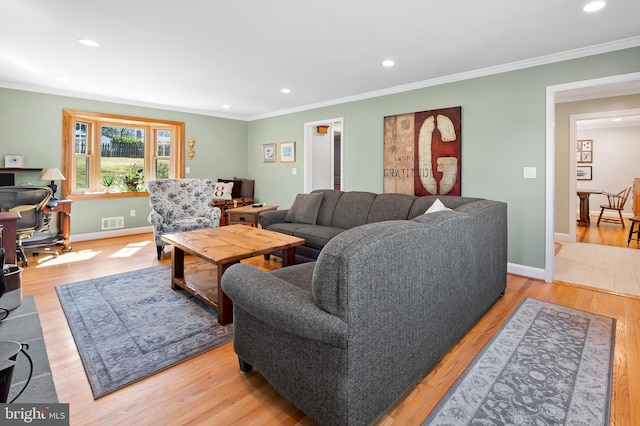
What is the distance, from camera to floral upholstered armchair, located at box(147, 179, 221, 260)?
4.27 meters

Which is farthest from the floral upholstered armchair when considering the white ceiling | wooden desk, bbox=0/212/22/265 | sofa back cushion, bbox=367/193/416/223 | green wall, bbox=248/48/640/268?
green wall, bbox=248/48/640/268

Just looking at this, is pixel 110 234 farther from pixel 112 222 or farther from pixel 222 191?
pixel 222 191

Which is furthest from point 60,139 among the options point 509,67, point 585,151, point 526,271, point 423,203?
point 585,151

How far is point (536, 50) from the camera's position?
3.21 m

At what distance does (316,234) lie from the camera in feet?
12.0

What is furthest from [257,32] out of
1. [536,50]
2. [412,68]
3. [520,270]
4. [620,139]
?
[620,139]

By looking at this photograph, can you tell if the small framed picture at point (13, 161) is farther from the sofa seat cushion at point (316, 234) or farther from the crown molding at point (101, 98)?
the sofa seat cushion at point (316, 234)

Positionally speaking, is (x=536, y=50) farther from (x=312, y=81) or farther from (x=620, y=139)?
(x=620, y=139)

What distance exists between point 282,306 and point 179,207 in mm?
4005

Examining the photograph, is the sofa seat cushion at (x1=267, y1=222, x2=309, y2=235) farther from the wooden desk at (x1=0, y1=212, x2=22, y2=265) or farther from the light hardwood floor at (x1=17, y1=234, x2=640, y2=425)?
the wooden desk at (x1=0, y1=212, x2=22, y2=265)

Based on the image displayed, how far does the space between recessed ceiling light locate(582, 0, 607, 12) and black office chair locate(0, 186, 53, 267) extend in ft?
18.6

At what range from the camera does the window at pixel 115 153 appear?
5.24m

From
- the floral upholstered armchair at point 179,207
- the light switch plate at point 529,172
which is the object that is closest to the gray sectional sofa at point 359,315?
the light switch plate at point 529,172

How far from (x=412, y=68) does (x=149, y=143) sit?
4950mm
